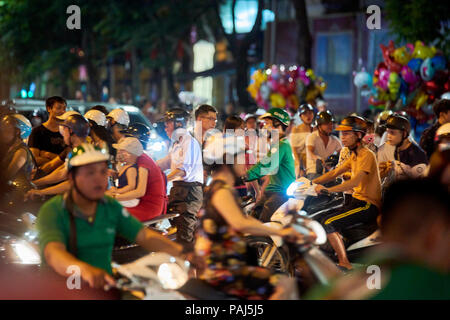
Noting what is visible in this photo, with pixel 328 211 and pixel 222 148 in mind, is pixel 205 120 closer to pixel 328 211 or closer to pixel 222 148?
pixel 328 211

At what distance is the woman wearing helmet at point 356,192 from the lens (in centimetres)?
779

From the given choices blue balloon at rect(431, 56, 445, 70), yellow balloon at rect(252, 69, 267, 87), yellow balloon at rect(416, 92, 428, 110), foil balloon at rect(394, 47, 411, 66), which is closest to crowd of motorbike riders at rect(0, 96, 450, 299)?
yellow balloon at rect(416, 92, 428, 110)

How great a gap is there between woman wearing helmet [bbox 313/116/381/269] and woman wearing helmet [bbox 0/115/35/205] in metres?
3.04

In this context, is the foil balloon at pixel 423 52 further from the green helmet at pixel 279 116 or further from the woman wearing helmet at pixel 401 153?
the green helmet at pixel 279 116

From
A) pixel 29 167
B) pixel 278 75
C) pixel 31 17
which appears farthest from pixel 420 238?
pixel 31 17

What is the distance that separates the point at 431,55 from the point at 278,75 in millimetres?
3767

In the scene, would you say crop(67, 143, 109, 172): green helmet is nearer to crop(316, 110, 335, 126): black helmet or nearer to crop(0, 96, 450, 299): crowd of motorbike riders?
crop(0, 96, 450, 299): crowd of motorbike riders

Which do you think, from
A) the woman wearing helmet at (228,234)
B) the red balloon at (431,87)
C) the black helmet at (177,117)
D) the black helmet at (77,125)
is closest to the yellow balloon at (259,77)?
the red balloon at (431,87)

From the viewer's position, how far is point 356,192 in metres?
8.00

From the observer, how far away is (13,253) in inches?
287

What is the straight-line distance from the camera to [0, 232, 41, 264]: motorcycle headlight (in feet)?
23.9

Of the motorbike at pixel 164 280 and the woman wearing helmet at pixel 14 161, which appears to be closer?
the motorbike at pixel 164 280

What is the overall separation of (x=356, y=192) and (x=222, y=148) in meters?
2.85

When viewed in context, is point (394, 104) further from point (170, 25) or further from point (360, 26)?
point (170, 25)
